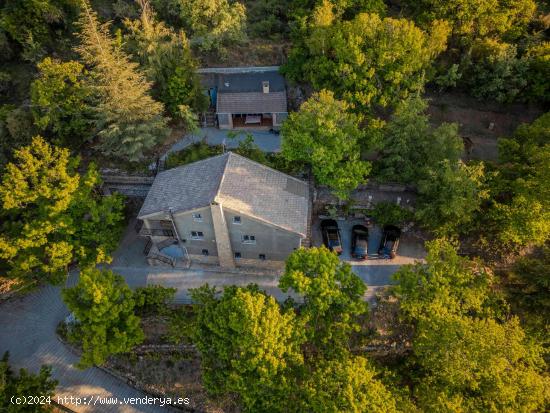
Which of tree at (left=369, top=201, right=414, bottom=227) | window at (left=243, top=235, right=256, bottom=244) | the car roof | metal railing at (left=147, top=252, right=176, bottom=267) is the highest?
window at (left=243, top=235, right=256, bottom=244)

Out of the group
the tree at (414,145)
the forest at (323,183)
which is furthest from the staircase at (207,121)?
the tree at (414,145)

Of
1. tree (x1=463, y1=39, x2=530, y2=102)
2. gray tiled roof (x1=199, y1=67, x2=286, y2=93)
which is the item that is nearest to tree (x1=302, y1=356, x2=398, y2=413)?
gray tiled roof (x1=199, y1=67, x2=286, y2=93)

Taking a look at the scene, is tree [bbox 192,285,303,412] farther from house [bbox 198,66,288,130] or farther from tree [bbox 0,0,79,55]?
tree [bbox 0,0,79,55]

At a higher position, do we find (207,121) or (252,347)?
(207,121)

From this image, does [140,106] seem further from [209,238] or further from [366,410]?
[366,410]

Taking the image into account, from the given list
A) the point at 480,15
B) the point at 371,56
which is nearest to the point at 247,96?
the point at 371,56

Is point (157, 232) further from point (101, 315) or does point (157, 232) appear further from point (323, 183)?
point (323, 183)
